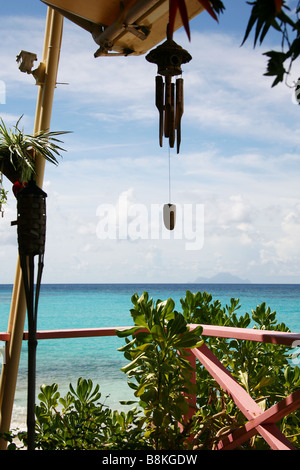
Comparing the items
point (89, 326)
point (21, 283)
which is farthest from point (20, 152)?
point (89, 326)

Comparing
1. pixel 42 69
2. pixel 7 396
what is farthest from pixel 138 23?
pixel 7 396

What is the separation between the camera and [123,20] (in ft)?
6.65

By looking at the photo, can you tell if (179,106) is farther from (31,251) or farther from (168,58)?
(31,251)

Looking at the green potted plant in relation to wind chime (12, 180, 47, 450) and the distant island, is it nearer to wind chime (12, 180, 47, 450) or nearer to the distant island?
wind chime (12, 180, 47, 450)

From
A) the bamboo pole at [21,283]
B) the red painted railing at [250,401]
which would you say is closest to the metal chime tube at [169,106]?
the red painted railing at [250,401]

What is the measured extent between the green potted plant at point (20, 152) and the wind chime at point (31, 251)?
57cm

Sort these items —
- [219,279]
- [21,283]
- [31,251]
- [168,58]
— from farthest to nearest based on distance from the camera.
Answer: [219,279] < [21,283] < [168,58] < [31,251]

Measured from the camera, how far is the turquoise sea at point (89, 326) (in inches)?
439

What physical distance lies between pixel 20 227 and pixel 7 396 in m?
1.24

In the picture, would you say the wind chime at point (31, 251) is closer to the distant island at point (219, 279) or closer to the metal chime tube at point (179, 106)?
the metal chime tube at point (179, 106)

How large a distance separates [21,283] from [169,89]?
4.64 ft

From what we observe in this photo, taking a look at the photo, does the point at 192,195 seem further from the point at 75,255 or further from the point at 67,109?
the point at 67,109

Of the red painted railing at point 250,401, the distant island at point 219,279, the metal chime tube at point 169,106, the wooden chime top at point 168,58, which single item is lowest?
the red painted railing at point 250,401

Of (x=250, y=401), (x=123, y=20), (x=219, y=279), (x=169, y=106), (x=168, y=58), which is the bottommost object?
(x=250, y=401)
